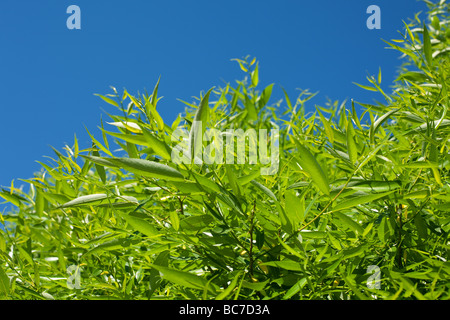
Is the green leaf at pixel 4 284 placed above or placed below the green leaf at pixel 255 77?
below

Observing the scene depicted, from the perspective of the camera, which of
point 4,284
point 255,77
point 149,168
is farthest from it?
point 255,77

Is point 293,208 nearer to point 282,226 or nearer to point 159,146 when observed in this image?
point 282,226

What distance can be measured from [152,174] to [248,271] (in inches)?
8.7

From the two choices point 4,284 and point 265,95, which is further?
point 265,95

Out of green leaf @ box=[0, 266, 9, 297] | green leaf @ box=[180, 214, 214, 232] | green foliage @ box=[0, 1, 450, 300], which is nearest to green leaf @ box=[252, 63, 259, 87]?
green foliage @ box=[0, 1, 450, 300]

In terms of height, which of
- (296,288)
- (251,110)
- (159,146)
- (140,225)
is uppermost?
(251,110)

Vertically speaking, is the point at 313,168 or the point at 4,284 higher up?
the point at 313,168

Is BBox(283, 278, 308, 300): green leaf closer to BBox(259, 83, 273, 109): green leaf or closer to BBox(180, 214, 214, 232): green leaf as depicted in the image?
BBox(180, 214, 214, 232): green leaf

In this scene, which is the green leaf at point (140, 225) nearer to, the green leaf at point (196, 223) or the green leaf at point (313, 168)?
the green leaf at point (196, 223)

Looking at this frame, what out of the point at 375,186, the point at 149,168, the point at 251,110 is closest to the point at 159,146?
the point at 149,168

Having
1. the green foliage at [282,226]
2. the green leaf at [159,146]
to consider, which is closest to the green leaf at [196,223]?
the green foliage at [282,226]

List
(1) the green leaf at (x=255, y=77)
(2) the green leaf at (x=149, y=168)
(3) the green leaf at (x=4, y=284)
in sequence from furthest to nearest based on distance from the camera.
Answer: (1) the green leaf at (x=255, y=77) → (3) the green leaf at (x=4, y=284) → (2) the green leaf at (x=149, y=168)
